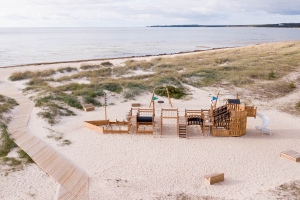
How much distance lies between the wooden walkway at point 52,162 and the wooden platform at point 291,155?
9780 millimetres

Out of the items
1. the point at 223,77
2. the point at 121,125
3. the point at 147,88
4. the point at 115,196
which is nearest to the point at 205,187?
the point at 115,196

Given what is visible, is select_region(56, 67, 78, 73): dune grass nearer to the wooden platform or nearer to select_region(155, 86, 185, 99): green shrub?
select_region(155, 86, 185, 99): green shrub

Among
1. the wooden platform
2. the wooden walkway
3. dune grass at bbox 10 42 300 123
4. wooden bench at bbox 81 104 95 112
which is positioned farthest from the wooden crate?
wooden bench at bbox 81 104 95 112

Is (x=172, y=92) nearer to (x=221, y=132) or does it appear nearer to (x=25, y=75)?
(x=221, y=132)

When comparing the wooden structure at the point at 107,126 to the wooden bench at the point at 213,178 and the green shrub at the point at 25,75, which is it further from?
the green shrub at the point at 25,75

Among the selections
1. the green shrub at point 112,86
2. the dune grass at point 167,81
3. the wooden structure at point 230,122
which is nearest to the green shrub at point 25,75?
the dune grass at point 167,81

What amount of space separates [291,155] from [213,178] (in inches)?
200

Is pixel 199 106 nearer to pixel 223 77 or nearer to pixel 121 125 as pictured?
pixel 121 125

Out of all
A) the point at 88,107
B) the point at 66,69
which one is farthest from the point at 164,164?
the point at 66,69

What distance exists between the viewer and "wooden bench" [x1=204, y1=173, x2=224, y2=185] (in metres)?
12.2

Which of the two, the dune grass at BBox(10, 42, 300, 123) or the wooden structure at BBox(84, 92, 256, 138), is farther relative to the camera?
the dune grass at BBox(10, 42, 300, 123)

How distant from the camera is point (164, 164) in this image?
14.1 metres

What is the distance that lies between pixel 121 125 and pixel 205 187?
27.9ft

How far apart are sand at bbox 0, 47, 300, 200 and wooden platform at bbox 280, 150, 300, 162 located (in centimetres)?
29
